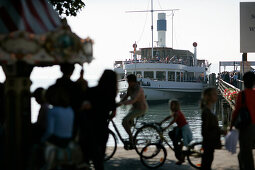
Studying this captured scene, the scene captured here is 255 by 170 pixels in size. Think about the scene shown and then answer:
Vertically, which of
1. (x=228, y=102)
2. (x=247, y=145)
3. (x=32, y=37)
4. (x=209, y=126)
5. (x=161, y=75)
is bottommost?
(x=228, y=102)

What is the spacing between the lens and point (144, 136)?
26.6 ft

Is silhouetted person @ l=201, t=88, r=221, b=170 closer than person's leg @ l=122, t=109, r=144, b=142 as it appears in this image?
Yes

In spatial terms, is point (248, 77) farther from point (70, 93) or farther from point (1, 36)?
point (1, 36)

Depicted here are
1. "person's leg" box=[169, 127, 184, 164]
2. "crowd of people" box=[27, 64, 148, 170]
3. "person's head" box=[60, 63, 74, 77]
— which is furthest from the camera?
"person's leg" box=[169, 127, 184, 164]

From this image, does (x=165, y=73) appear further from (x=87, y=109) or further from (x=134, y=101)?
(x=87, y=109)

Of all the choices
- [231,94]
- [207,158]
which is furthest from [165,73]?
[207,158]

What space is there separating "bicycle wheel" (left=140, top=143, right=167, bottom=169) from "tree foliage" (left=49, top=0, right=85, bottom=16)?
454 cm

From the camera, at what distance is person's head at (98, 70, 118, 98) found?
17.5 feet

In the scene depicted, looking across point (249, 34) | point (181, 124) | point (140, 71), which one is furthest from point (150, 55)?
point (181, 124)

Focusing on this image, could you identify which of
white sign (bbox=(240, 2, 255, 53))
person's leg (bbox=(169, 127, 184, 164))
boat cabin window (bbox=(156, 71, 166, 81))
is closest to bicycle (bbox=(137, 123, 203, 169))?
person's leg (bbox=(169, 127, 184, 164))

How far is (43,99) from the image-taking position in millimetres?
5391

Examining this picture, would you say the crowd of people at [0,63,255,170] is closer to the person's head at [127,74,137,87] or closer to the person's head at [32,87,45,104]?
the person's head at [32,87,45,104]

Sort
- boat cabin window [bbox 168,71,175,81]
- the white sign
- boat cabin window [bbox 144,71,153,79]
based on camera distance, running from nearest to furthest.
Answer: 1. the white sign
2. boat cabin window [bbox 144,71,153,79]
3. boat cabin window [bbox 168,71,175,81]

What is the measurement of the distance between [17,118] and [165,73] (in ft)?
129
